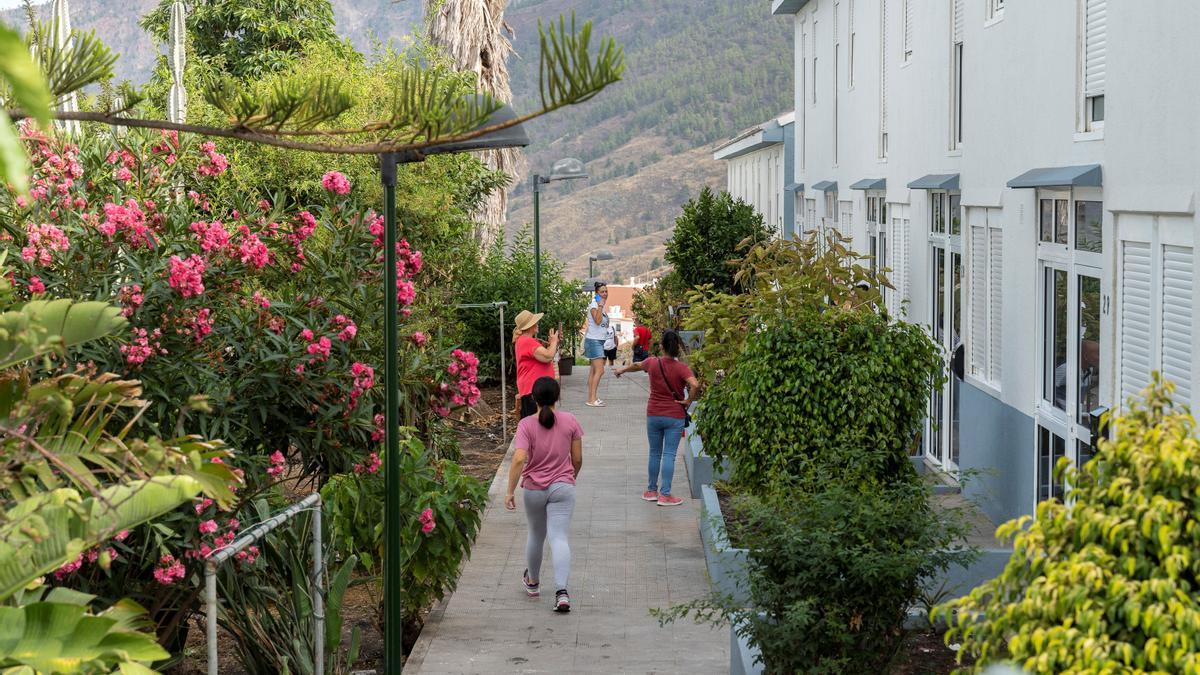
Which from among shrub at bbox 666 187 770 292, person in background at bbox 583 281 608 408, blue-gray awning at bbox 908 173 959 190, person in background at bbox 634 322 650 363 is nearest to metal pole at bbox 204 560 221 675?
blue-gray awning at bbox 908 173 959 190

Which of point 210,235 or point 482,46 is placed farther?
point 482,46

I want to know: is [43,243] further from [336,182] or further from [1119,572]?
[1119,572]

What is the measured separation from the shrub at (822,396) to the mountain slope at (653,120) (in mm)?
75848

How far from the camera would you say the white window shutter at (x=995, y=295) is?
38.2 ft

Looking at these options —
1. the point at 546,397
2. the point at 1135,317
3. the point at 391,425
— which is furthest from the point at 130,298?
the point at 1135,317

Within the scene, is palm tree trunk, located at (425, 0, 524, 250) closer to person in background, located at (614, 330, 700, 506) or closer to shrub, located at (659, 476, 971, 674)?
person in background, located at (614, 330, 700, 506)

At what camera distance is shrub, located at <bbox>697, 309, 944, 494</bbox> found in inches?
419

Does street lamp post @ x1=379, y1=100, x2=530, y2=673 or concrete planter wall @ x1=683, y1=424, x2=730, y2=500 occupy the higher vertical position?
street lamp post @ x1=379, y1=100, x2=530, y2=673

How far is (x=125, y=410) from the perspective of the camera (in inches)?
290

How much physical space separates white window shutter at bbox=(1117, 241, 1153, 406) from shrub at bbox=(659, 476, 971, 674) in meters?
1.80

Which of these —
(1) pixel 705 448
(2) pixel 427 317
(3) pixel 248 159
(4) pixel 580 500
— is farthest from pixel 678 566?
(3) pixel 248 159

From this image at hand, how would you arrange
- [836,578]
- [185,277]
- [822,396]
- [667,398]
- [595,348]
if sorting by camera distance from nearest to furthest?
1. [836,578]
2. [185,277]
3. [822,396]
4. [667,398]
5. [595,348]

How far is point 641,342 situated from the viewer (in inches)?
882

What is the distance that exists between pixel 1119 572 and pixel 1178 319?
3823mm
